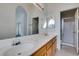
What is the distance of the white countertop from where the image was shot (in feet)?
3.40

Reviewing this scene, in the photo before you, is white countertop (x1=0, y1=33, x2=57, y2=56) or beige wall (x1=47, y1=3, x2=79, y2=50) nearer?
white countertop (x1=0, y1=33, x2=57, y2=56)

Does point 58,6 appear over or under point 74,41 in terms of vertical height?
over

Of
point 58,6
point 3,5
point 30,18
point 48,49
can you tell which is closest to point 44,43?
point 48,49

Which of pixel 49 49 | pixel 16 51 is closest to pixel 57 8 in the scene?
pixel 49 49

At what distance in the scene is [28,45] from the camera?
4.22 ft

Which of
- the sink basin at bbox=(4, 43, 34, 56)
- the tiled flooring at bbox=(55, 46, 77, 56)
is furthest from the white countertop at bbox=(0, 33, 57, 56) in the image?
the tiled flooring at bbox=(55, 46, 77, 56)

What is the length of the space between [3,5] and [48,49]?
2.88 ft

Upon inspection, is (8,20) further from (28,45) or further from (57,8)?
(57,8)

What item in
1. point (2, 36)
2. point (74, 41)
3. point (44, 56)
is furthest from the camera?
point (74, 41)

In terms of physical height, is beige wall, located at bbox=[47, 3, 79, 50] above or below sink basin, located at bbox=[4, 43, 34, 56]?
above

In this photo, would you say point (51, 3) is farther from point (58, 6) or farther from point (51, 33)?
point (51, 33)

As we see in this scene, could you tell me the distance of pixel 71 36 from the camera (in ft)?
4.39

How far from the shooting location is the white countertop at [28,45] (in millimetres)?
1038

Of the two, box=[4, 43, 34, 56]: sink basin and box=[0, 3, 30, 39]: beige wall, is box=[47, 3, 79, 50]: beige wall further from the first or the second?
box=[4, 43, 34, 56]: sink basin
